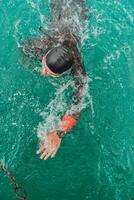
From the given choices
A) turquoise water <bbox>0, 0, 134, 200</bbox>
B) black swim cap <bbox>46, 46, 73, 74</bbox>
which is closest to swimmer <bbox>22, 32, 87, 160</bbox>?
black swim cap <bbox>46, 46, 73, 74</bbox>

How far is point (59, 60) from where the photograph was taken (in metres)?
9.12

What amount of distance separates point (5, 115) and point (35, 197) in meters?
2.09

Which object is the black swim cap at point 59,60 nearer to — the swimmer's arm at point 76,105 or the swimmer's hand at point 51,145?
the swimmer's arm at point 76,105

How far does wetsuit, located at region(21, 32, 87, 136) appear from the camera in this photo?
9500 mm

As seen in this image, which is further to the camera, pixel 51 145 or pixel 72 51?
pixel 72 51

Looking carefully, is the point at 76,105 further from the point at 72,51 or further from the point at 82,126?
the point at 72,51

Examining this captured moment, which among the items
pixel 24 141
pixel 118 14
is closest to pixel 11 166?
pixel 24 141

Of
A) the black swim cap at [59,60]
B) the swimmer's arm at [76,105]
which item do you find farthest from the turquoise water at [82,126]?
the black swim cap at [59,60]

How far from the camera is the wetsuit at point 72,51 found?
9.50 meters

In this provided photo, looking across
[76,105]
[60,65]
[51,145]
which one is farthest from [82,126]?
[60,65]

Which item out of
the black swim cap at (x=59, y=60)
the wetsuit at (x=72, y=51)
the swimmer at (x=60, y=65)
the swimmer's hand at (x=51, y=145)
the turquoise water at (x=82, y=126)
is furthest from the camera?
the turquoise water at (x=82, y=126)

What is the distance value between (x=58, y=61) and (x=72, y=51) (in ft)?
1.74

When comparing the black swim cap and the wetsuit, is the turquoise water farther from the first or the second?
the black swim cap

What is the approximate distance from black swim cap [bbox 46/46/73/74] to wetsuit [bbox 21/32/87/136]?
20 centimetres
